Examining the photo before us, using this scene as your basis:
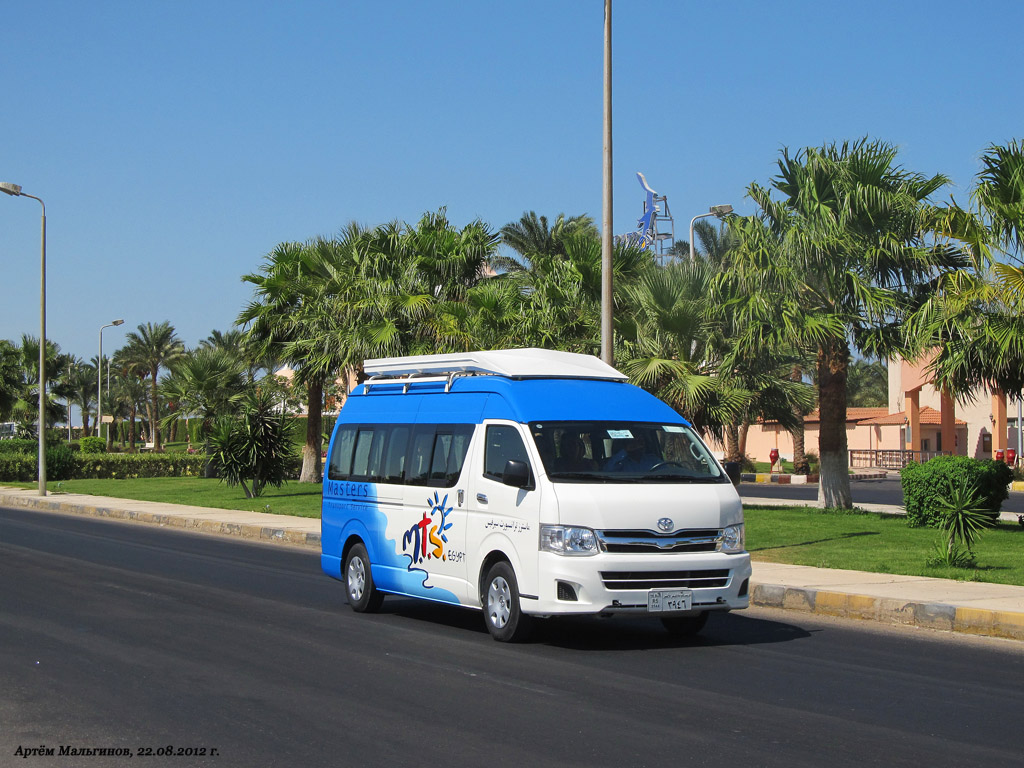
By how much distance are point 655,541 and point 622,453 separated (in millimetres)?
1016

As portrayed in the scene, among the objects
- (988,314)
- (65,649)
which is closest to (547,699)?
(65,649)

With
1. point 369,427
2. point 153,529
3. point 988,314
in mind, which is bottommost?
point 153,529

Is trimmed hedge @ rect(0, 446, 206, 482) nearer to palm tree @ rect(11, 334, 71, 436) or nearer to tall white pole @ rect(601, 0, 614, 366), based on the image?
palm tree @ rect(11, 334, 71, 436)

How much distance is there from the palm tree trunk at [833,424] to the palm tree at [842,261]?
201 millimetres

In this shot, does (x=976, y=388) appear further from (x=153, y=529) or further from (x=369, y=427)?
(x=153, y=529)

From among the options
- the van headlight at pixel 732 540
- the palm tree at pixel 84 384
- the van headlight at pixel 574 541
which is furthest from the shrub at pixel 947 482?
the palm tree at pixel 84 384

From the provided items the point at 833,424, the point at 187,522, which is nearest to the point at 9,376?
the point at 187,522

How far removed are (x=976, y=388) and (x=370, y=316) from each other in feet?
51.8

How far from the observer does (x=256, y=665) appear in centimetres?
877

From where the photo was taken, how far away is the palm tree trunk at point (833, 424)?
76.8 ft

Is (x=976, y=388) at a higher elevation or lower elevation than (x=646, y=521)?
higher

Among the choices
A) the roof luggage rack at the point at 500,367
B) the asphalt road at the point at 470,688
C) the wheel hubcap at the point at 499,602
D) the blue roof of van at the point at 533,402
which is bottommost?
the asphalt road at the point at 470,688

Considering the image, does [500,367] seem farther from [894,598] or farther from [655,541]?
[894,598]

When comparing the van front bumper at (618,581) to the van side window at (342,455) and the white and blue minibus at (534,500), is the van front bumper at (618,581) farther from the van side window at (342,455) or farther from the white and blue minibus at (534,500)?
the van side window at (342,455)
